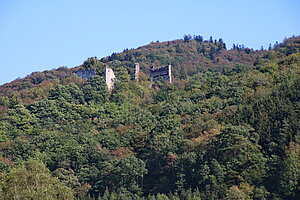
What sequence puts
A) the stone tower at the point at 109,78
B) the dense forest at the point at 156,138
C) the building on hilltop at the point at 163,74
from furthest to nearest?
the building on hilltop at the point at 163,74
the stone tower at the point at 109,78
the dense forest at the point at 156,138

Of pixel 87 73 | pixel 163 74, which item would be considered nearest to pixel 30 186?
pixel 87 73

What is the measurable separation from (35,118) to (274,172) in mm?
29376

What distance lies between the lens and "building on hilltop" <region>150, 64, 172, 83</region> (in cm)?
7738

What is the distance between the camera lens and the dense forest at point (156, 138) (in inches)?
1603

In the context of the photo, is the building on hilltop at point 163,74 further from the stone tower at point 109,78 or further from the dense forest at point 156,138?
the stone tower at point 109,78

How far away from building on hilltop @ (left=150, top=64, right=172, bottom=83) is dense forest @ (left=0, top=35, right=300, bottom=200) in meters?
3.65

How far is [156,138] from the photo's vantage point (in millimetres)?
48562

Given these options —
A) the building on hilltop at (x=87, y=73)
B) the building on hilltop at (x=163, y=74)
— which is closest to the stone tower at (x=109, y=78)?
the building on hilltop at (x=87, y=73)

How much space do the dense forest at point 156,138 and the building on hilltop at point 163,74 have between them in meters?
3.65

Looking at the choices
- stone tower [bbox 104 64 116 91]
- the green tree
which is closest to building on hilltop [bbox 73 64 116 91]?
stone tower [bbox 104 64 116 91]

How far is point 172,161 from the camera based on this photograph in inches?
1789

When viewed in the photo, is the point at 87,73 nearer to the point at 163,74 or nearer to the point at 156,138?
the point at 163,74

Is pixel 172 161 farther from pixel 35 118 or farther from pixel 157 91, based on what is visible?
pixel 157 91

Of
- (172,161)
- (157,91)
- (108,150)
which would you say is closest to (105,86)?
(157,91)
